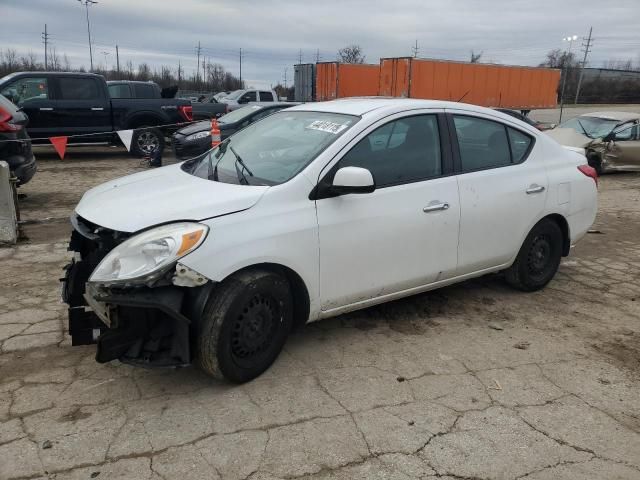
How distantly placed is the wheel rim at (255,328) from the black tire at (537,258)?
8.11ft

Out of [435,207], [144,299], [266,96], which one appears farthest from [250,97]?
[144,299]

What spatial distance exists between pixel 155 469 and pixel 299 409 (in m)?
0.85

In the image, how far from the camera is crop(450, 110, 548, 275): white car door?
4.12 meters

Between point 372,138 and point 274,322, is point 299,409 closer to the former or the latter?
point 274,322

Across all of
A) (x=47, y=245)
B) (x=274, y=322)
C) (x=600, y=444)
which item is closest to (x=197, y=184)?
(x=274, y=322)

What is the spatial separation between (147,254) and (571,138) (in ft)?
39.2

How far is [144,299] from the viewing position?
9.18 feet

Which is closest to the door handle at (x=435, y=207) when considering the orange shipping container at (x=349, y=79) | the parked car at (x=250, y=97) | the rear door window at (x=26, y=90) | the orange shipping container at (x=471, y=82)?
the rear door window at (x=26, y=90)

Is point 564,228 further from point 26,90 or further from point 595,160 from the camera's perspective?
point 26,90

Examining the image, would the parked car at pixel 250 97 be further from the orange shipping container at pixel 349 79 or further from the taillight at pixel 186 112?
the taillight at pixel 186 112

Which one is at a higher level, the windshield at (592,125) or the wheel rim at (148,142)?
the windshield at (592,125)

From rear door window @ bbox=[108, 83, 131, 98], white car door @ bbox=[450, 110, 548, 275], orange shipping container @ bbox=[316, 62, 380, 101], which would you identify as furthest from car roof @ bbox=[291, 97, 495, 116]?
orange shipping container @ bbox=[316, 62, 380, 101]

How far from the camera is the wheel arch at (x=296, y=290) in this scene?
321 cm

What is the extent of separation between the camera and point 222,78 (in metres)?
66.3
